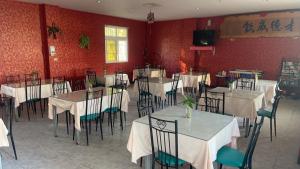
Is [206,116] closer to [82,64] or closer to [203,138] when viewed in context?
[203,138]

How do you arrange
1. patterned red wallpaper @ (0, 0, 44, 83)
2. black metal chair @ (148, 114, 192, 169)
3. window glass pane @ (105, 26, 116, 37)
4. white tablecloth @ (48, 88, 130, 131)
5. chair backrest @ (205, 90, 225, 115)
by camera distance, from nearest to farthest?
black metal chair @ (148, 114, 192, 169)
white tablecloth @ (48, 88, 130, 131)
chair backrest @ (205, 90, 225, 115)
patterned red wallpaper @ (0, 0, 44, 83)
window glass pane @ (105, 26, 116, 37)

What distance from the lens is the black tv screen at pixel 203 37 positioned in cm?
866

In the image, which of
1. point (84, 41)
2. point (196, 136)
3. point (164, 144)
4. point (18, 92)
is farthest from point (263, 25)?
point (18, 92)

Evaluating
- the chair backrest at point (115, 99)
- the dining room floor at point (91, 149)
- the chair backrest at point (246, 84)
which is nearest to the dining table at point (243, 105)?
the dining room floor at point (91, 149)

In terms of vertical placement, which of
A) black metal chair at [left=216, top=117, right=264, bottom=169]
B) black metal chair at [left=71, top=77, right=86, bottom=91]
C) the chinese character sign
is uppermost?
the chinese character sign

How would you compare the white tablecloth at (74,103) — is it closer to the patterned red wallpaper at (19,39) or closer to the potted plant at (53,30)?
the patterned red wallpaper at (19,39)

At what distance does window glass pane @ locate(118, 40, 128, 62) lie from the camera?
379 inches

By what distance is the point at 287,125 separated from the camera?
4719 mm

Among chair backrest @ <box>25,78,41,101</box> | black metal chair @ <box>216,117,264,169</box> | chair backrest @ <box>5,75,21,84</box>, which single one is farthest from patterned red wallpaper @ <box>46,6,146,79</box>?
black metal chair @ <box>216,117,264,169</box>

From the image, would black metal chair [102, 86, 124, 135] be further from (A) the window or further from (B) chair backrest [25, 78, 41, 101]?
(A) the window

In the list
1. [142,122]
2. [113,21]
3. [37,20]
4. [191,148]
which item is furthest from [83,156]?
[113,21]

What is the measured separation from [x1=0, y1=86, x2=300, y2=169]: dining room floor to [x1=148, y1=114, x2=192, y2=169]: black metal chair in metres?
0.81

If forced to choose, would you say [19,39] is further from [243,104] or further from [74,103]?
[243,104]

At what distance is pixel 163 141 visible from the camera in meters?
2.38
